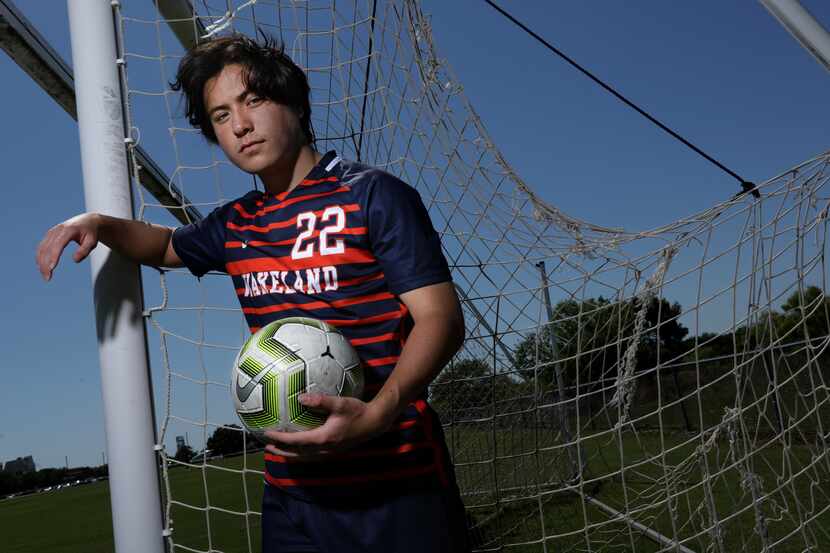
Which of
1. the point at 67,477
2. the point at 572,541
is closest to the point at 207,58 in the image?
the point at 572,541

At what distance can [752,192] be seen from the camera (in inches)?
99.0

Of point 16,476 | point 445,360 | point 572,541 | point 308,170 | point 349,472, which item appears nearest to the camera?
point 445,360

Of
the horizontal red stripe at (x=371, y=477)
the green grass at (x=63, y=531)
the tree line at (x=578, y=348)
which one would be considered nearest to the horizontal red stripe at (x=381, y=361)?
the horizontal red stripe at (x=371, y=477)

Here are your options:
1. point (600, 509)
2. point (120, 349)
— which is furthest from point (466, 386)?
point (120, 349)

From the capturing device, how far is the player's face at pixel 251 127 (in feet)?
5.83

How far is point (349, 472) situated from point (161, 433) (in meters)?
1.02

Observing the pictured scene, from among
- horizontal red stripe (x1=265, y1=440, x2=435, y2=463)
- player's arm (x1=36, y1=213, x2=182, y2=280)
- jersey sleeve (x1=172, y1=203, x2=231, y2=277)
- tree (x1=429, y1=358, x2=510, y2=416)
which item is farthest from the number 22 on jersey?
tree (x1=429, y1=358, x2=510, y2=416)

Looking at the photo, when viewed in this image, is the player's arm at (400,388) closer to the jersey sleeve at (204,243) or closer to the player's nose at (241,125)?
the player's nose at (241,125)

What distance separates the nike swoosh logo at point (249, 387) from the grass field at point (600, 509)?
0.84 meters

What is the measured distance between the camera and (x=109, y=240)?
2076mm

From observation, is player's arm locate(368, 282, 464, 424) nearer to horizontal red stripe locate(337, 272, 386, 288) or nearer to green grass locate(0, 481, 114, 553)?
horizontal red stripe locate(337, 272, 386, 288)

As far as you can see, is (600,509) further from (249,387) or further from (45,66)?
(45,66)

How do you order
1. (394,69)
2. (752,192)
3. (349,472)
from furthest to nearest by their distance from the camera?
(394,69)
(752,192)
(349,472)

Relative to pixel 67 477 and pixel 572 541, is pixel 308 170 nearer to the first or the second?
pixel 572 541
